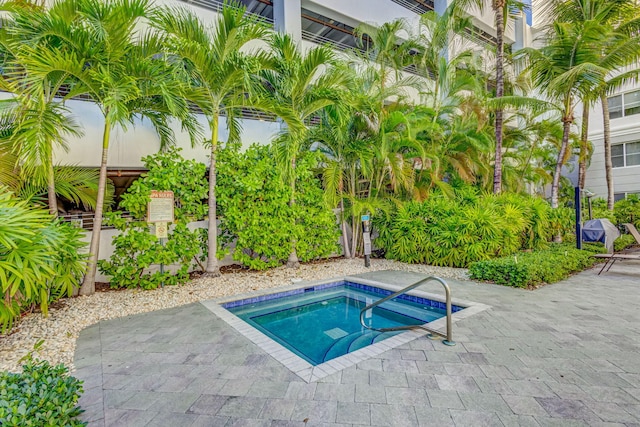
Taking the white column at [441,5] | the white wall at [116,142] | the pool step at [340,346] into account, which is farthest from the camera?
the white column at [441,5]

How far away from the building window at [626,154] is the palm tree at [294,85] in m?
18.6

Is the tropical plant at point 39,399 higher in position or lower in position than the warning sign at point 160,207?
lower

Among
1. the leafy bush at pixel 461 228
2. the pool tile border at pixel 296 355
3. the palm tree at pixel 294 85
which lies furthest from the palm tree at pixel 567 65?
the pool tile border at pixel 296 355

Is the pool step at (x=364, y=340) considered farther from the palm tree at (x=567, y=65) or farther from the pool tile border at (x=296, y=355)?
the palm tree at (x=567, y=65)

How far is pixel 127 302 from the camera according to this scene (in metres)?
5.30

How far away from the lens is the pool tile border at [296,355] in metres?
3.06

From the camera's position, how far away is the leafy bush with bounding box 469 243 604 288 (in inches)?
241

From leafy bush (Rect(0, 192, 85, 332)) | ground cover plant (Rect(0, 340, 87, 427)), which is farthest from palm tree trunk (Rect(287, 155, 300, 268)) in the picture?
ground cover plant (Rect(0, 340, 87, 427))

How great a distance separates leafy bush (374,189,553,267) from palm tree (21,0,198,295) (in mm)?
6162

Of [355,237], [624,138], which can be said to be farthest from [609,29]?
[624,138]

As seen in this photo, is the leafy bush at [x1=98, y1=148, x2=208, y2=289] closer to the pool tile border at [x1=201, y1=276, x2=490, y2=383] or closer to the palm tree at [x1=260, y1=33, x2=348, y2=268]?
the pool tile border at [x1=201, y1=276, x2=490, y2=383]

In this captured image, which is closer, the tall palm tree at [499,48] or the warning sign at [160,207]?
the warning sign at [160,207]

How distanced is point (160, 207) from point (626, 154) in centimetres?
2265

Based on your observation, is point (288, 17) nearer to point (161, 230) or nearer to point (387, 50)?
point (387, 50)
